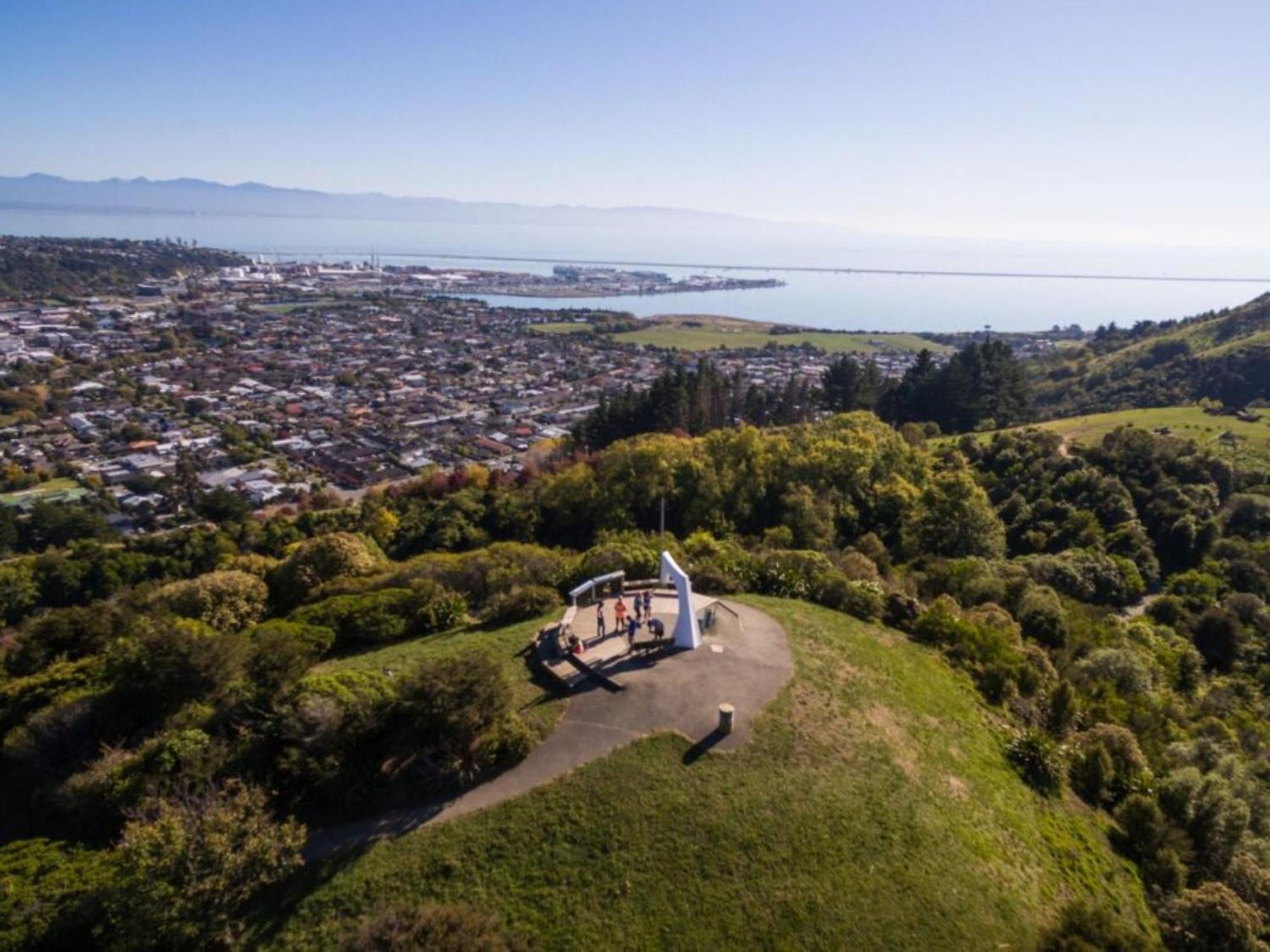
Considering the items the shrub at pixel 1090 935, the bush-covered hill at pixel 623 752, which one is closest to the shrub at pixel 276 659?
the bush-covered hill at pixel 623 752

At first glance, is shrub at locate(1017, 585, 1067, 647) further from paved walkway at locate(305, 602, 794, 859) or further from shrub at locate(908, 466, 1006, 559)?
paved walkway at locate(305, 602, 794, 859)

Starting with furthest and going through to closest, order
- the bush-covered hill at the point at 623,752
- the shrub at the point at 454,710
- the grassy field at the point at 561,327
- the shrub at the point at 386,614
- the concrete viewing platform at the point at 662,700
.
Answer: the grassy field at the point at 561,327 → the shrub at the point at 386,614 → the concrete viewing platform at the point at 662,700 → the shrub at the point at 454,710 → the bush-covered hill at the point at 623,752

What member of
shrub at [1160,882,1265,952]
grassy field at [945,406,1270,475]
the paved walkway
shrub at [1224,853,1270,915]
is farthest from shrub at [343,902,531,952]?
grassy field at [945,406,1270,475]

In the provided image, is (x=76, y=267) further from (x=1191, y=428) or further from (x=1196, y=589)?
(x=1196, y=589)

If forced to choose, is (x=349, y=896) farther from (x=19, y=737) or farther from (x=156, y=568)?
(x=156, y=568)

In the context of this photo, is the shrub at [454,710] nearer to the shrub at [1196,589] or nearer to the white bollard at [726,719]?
the white bollard at [726,719]

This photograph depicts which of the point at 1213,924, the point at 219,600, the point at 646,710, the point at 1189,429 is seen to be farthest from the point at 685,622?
the point at 1189,429
